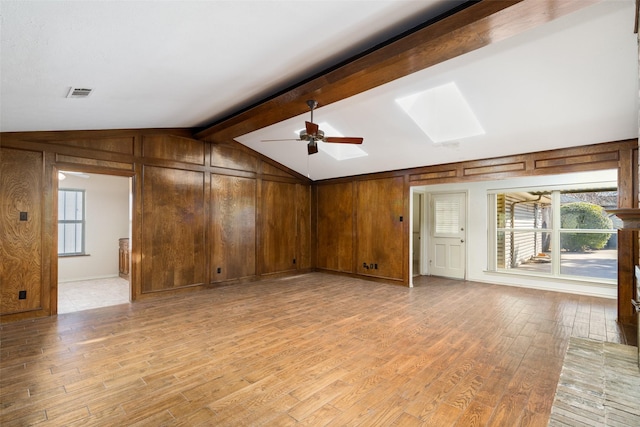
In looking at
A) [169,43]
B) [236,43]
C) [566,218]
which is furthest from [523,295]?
[169,43]

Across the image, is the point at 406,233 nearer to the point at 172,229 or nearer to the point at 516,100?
the point at 516,100

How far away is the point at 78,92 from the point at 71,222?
5.18 meters

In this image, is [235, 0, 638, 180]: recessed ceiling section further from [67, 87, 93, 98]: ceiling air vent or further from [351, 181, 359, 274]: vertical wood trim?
[67, 87, 93, 98]: ceiling air vent

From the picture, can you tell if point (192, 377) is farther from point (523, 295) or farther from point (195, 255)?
point (523, 295)

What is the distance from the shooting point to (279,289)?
18.9 feet

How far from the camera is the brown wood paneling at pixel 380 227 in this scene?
6.29 metres

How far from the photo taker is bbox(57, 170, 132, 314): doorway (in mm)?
6426

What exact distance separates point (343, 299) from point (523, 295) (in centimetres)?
325

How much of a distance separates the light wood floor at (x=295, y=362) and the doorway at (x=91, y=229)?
289 cm

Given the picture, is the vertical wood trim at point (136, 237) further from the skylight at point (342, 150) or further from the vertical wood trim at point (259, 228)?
the skylight at point (342, 150)

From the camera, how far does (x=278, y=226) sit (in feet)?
23.0

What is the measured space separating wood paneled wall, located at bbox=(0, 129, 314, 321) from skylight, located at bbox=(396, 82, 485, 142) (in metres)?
3.53

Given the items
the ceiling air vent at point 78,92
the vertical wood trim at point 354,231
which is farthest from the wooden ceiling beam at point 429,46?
the vertical wood trim at point 354,231

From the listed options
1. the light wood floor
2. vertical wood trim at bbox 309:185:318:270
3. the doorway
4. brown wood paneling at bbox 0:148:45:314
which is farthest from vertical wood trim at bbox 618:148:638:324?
the doorway
